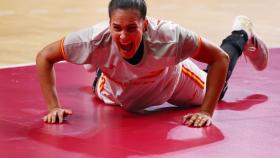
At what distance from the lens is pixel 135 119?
11.3 ft

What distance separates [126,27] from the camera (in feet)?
10.0

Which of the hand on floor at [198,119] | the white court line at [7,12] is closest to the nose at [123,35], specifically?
the hand on floor at [198,119]

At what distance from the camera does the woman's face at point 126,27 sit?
9.97 ft

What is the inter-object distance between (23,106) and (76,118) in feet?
1.16

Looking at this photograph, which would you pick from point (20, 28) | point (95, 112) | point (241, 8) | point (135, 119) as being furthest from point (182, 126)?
point (241, 8)

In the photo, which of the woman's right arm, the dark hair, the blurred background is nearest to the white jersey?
the woman's right arm

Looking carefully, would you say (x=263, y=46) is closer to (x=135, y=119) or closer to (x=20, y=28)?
(x=135, y=119)

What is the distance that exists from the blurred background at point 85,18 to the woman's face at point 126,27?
1820 millimetres

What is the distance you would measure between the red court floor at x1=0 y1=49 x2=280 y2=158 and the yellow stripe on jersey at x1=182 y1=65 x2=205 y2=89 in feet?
0.48

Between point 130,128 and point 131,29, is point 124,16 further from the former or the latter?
point 130,128

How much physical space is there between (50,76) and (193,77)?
2.62ft

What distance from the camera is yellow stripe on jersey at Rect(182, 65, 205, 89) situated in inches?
143

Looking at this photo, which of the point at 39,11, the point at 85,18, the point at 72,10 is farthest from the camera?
the point at 72,10

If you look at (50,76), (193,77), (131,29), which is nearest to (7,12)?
(193,77)
